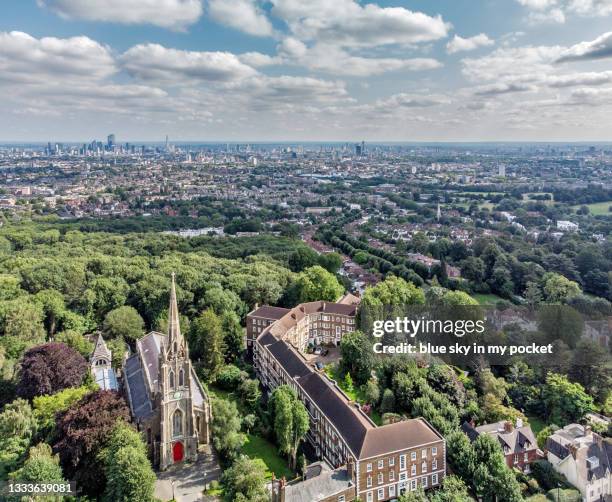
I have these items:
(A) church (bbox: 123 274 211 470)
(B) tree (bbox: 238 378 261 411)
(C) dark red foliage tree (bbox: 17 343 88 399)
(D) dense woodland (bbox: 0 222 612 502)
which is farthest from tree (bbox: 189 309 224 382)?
(C) dark red foliage tree (bbox: 17 343 88 399)

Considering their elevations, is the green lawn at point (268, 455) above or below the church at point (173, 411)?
below

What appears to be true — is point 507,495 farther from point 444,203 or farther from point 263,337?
point 444,203

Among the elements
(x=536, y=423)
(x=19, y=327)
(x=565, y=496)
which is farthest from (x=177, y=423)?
(x=536, y=423)

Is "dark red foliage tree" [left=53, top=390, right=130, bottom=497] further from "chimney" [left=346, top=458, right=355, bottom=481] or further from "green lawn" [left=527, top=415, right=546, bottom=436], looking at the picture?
"green lawn" [left=527, top=415, right=546, bottom=436]

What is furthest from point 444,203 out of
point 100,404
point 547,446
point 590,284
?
point 100,404

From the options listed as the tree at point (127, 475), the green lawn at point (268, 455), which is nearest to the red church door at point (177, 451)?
the green lawn at point (268, 455)

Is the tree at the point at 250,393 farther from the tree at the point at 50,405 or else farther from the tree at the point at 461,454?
the tree at the point at 461,454
